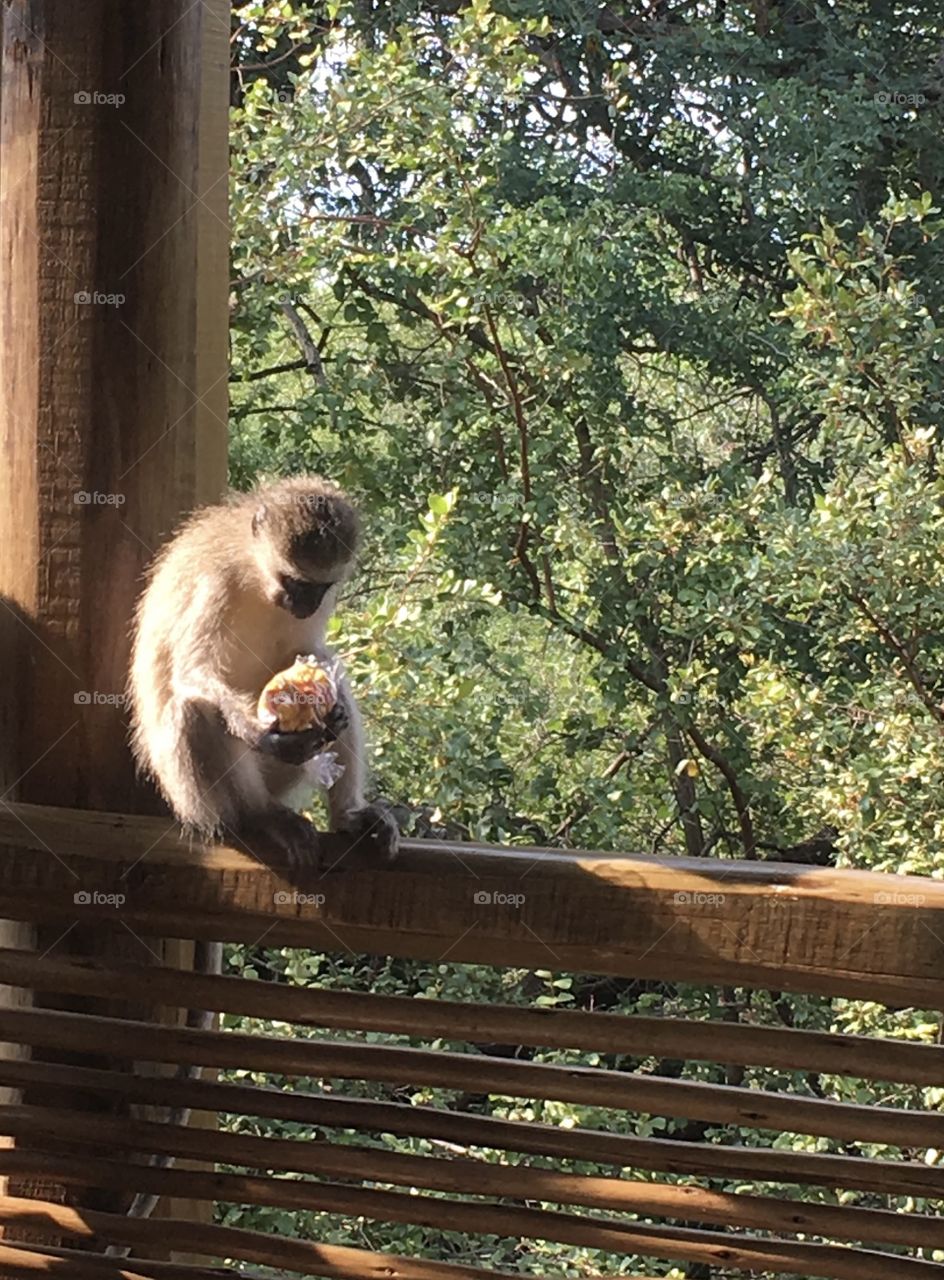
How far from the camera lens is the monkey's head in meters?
1.94

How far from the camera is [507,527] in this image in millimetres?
4172

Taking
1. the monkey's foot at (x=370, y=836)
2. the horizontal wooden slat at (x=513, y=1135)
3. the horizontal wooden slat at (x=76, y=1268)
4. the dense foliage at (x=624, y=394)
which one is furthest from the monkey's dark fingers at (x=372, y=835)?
the dense foliage at (x=624, y=394)

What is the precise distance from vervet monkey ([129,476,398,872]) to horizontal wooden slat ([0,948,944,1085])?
0.55ft

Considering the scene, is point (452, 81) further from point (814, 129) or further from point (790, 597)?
point (790, 597)

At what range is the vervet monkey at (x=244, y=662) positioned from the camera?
1792 millimetres

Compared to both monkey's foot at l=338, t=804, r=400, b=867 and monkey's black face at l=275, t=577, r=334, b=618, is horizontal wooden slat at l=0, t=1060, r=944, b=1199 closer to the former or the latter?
monkey's foot at l=338, t=804, r=400, b=867

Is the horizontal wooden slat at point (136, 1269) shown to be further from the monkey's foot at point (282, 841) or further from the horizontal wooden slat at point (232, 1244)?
the monkey's foot at point (282, 841)

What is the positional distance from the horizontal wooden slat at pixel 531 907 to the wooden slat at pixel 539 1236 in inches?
13.6

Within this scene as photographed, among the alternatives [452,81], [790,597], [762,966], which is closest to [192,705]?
[762,966]

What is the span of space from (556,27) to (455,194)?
859mm

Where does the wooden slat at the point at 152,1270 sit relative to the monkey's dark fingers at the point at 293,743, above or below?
below

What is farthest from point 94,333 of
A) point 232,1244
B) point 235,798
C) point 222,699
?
point 232,1244

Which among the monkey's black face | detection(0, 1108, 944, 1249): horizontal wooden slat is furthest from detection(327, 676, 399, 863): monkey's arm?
detection(0, 1108, 944, 1249): horizontal wooden slat

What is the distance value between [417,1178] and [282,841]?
409 millimetres
